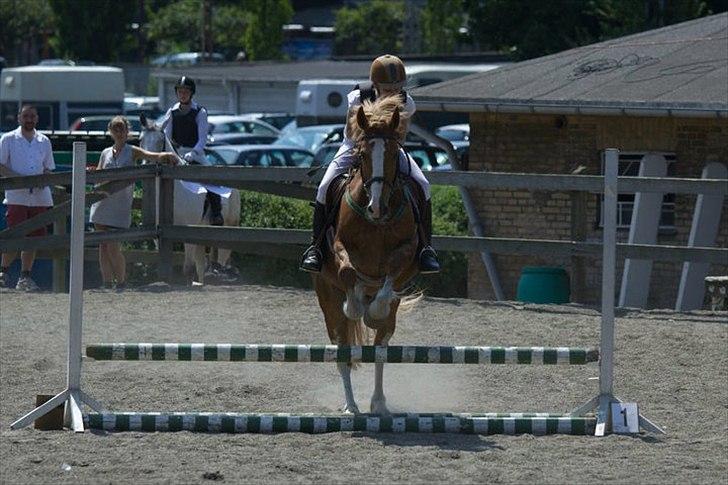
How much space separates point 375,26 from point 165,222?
56.3m

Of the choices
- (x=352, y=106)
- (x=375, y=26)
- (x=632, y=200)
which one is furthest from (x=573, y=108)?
(x=375, y=26)

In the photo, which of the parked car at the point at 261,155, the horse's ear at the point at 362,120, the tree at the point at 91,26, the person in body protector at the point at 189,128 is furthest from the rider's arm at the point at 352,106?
the tree at the point at 91,26

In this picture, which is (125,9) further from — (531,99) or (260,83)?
(531,99)

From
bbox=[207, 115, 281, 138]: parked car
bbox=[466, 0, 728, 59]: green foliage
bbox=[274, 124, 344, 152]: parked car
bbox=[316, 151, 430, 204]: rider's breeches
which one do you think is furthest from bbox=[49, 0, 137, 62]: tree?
bbox=[316, 151, 430, 204]: rider's breeches

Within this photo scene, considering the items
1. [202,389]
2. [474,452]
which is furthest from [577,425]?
[202,389]

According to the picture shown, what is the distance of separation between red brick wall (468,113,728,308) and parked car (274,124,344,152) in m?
12.5

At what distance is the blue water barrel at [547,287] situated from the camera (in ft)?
52.6

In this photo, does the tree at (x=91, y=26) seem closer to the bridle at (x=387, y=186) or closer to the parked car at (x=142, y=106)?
the parked car at (x=142, y=106)

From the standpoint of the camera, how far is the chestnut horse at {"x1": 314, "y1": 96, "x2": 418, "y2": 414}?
28.1 ft

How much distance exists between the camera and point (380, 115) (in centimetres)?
868

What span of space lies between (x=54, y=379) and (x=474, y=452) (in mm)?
3737

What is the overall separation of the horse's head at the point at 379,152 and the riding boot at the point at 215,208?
7.62 metres

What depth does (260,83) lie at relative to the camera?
49.9 m

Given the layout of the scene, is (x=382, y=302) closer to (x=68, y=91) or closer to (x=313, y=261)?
(x=313, y=261)
